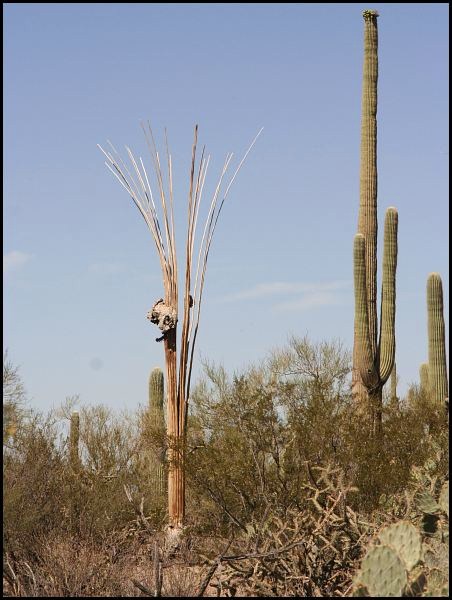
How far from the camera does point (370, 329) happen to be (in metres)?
14.0

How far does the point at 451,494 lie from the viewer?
588 cm

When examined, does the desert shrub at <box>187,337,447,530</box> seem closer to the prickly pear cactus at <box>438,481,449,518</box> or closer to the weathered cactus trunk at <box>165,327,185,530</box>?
the weathered cactus trunk at <box>165,327,185,530</box>

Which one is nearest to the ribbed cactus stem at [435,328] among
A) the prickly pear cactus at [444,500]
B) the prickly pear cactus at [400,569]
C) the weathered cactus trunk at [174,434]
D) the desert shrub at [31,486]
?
the weathered cactus trunk at [174,434]

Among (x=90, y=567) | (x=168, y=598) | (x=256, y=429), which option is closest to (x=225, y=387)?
(x=256, y=429)

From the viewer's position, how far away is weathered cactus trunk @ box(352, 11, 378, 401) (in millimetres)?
14075

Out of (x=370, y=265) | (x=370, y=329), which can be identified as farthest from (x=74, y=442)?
(x=370, y=265)

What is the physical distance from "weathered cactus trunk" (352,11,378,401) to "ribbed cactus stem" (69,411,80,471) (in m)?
4.04

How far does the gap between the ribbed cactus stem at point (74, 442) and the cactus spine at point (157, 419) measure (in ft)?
Answer: 3.50

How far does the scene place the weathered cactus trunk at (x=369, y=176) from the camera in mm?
14075

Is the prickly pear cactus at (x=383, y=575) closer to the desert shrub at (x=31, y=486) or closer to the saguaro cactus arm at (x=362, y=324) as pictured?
the desert shrub at (x=31, y=486)

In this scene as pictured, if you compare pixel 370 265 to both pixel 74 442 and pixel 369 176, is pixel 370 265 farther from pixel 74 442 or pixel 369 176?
pixel 74 442

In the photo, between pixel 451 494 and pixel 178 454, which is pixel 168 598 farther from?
pixel 178 454

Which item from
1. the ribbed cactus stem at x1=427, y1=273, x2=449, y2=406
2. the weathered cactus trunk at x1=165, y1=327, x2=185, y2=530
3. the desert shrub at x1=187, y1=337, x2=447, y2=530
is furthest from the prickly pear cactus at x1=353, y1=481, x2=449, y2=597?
the ribbed cactus stem at x1=427, y1=273, x2=449, y2=406

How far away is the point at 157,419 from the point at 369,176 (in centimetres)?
524
